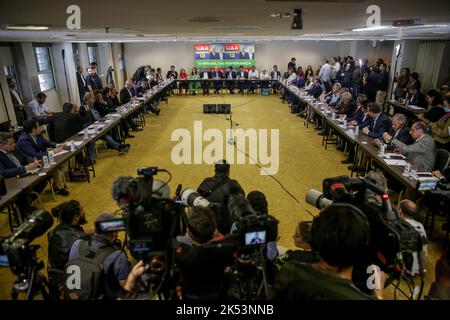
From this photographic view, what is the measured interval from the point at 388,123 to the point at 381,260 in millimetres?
4127

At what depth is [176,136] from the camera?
774 cm

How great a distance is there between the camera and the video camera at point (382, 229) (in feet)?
5.34

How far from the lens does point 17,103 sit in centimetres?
795

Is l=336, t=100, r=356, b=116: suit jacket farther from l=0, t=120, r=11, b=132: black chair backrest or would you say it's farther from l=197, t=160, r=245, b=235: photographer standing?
l=0, t=120, r=11, b=132: black chair backrest

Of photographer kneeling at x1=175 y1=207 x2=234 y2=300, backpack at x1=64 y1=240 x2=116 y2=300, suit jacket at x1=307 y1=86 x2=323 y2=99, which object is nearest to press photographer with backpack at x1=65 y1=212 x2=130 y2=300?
backpack at x1=64 y1=240 x2=116 y2=300

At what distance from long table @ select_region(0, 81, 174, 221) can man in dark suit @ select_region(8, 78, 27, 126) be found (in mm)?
2560

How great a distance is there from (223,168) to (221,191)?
0.87ft

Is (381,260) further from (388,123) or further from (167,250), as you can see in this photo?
(388,123)

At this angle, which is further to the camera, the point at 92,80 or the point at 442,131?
the point at 92,80

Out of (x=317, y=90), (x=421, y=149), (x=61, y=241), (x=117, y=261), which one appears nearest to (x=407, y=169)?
(x=421, y=149)

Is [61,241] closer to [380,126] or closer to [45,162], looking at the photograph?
[45,162]

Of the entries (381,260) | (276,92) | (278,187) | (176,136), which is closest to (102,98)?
(176,136)

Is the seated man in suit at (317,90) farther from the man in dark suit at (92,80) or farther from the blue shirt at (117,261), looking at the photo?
the blue shirt at (117,261)

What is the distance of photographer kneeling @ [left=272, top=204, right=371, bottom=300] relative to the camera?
3.85ft
